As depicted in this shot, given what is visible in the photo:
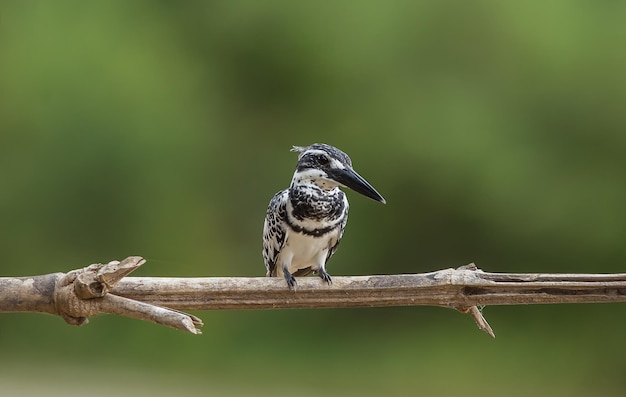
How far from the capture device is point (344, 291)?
120 centimetres

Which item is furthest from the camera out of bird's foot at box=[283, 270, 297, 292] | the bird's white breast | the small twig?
the bird's white breast

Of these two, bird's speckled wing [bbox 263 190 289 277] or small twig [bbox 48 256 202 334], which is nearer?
small twig [bbox 48 256 202 334]

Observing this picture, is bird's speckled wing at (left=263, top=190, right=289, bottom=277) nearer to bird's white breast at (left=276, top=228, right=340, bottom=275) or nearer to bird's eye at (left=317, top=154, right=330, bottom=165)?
bird's white breast at (left=276, top=228, right=340, bottom=275)

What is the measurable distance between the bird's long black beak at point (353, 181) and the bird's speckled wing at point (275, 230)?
16 cm

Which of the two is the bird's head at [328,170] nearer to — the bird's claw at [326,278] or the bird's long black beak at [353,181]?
the bird's long black beak at [353,181]

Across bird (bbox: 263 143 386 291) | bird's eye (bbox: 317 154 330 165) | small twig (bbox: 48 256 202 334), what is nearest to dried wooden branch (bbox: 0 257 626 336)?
small twig (bbox: 48 256 202 334)

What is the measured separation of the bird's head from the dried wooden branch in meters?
0.18

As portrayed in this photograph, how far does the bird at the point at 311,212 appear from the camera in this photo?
1352 mm

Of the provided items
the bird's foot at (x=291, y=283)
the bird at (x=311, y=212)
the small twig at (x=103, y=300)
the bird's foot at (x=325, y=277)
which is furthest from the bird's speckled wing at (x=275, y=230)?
the small twig at (x=103, y=300)

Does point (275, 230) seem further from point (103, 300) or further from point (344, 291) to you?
point (103, 300)

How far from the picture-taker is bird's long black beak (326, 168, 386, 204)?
4.23 feet

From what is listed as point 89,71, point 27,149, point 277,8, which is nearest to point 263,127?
point 277,8

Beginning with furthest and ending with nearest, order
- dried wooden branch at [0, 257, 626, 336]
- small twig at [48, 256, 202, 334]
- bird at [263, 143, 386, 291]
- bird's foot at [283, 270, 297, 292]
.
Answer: bird at [263, 143, 386, 291] → bird's foot at [283, 270, 297, 292] → dried wooden branch at [0, 257, 626, 336] → small twig at [48, 256, 202, 334]

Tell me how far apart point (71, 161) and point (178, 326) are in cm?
129
